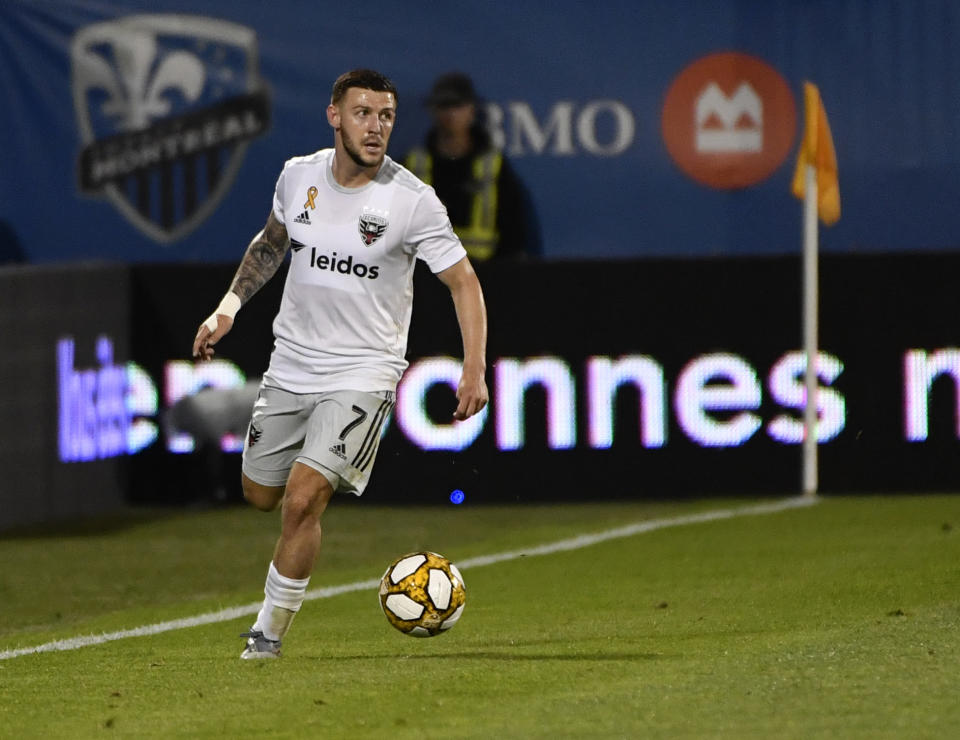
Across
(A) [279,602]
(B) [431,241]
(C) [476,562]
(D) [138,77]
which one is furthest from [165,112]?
(A) [279,602]

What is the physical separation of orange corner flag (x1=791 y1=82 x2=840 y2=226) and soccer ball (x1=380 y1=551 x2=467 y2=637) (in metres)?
6.88

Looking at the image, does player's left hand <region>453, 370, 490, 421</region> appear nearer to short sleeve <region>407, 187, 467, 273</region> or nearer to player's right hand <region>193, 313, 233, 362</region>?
short sleeve <region>407, 187, 467, 273</region>

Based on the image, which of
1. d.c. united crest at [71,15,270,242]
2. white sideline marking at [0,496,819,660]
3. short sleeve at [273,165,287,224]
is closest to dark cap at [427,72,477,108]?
d.c. united crest at [71,15,270,242]

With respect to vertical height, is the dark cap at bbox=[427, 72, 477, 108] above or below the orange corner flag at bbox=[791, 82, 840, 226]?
above

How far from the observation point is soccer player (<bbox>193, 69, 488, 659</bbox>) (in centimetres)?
793

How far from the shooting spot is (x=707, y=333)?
46.4 ft

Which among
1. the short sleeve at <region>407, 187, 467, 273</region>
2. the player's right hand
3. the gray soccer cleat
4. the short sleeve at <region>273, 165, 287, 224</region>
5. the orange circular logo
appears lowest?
the gray soccer cleat

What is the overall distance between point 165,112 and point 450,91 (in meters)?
2.11

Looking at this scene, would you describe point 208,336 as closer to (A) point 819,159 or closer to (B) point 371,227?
(B) point 371,227

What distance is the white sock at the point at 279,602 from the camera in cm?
793

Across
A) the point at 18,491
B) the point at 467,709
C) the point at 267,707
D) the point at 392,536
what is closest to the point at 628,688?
the point at 467,709

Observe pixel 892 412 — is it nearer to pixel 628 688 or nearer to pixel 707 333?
pixel 707 333

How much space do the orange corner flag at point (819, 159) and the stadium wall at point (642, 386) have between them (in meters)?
0.45

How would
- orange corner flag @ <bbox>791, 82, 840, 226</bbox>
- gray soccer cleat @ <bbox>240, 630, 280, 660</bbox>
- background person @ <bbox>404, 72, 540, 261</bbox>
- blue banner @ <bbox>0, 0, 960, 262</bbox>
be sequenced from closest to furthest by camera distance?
gray soccer cleat @ <bbox>240, 630, 280, 660</bbox>, orange corner flag @ <bbox>791, 82, 840, 226</bbox>, blue banner @ <bbox>0, 0, 960, 262</bbox>, background person @ <bbox>404, 72, 540, 261</bbox>
